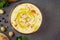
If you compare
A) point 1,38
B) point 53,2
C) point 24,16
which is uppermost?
point 53,2

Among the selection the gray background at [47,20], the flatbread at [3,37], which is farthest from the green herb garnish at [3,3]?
the flatbread at [3,37]

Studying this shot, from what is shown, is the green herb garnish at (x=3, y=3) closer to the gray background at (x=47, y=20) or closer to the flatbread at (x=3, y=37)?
the gray background at (x=47, y=20)

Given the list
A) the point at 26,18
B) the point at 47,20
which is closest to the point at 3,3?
the point at 26,18

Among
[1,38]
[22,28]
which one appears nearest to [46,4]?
[22,28]

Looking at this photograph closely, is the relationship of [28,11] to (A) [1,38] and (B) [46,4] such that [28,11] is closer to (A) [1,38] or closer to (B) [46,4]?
(B) [46,4]

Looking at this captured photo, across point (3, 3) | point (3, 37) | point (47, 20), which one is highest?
point (3, 3)

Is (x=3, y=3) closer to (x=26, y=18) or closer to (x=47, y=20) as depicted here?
(x=26, y=18)
